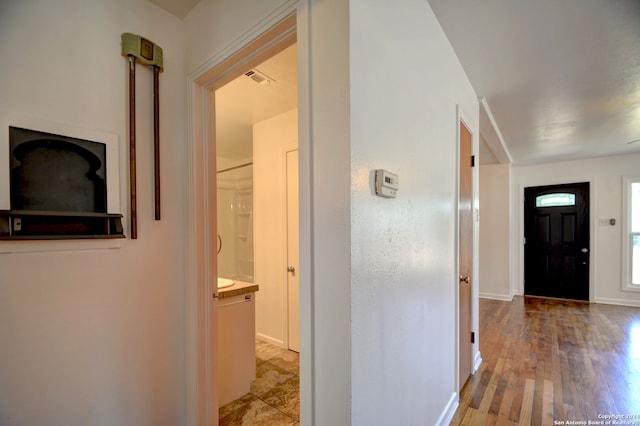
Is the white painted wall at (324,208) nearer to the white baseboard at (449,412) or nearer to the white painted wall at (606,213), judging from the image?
the white baseboard at (449,412)

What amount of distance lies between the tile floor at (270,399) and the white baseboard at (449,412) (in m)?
0.94

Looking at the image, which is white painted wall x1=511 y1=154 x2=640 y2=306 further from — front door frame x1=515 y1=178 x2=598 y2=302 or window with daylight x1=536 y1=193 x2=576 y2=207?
window with daylight x1=536 y1=193 x2=576 y2=207

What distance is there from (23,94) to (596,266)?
7.43m

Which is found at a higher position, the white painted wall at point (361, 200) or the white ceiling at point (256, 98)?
the white ceiling at point (256, 98)

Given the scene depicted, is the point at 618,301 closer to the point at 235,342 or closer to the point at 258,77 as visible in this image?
the point at 235,342

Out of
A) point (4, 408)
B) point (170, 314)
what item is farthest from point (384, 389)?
point (4, 408)

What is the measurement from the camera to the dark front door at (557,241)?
5098 mm

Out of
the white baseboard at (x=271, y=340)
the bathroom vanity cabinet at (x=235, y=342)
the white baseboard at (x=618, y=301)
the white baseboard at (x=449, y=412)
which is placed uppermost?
the bathroom vanity cabinet at (x=235, y=342)

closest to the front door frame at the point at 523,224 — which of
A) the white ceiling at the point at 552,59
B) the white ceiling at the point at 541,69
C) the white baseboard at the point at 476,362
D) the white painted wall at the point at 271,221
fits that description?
the white ceiling at the point at 541,69

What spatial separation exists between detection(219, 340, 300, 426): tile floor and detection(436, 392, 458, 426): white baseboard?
94 centimetres

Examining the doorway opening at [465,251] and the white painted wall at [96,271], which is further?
the doorway opening at [465,251]

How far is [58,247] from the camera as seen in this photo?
1223mm

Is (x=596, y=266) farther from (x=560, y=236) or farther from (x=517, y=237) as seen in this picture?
(x=517, y=237)

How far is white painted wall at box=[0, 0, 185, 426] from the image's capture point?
1136mm
